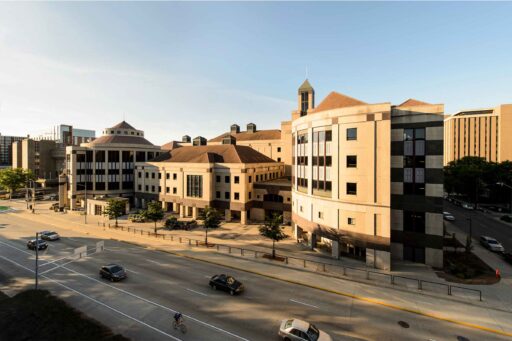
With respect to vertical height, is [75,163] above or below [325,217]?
Answer: above

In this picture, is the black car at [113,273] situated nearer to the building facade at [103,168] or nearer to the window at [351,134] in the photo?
the window at [351,134]

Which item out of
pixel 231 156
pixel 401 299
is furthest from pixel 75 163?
pixel 401 299

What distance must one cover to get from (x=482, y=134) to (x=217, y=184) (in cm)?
12988

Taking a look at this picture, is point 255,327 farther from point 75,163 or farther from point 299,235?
point 75,163

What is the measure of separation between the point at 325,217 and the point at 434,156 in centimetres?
1684

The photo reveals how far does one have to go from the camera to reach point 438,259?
106ft

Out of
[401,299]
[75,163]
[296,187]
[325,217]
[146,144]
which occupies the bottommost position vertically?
[401,299]

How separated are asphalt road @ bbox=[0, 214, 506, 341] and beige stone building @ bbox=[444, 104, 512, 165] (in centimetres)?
12158

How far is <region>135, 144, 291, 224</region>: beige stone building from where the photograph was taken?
57.6 meters

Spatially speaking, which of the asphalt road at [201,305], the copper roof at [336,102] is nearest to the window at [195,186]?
the asphalt road at [201,305]

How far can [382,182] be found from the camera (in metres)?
31.7

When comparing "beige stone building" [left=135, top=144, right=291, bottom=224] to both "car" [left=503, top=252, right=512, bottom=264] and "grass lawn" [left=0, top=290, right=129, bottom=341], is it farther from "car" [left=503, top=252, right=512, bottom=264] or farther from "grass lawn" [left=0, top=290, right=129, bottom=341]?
"grass lawn" [left=0, top=290, right=129, bottom=341]

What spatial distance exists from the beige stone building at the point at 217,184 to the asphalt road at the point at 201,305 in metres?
25.9

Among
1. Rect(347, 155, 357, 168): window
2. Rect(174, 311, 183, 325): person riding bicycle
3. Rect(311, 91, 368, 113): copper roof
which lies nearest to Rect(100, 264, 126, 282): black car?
Rect(174, 311, 183, 325): person riding bicycle
